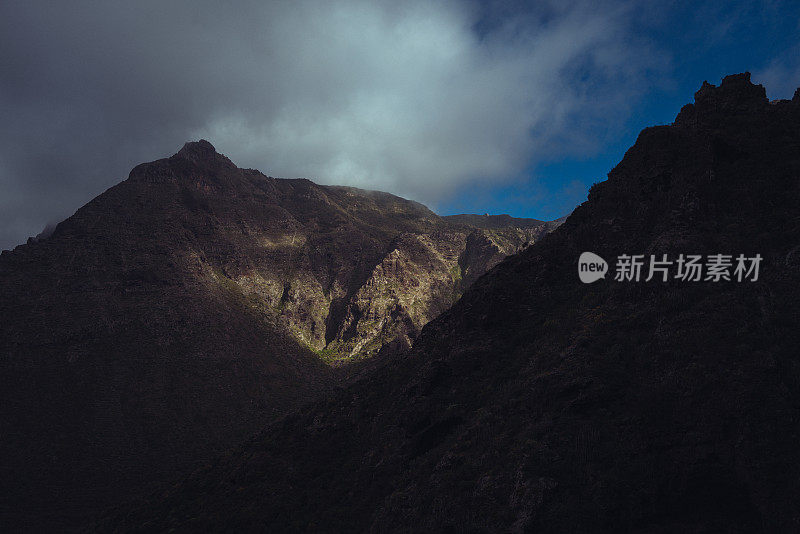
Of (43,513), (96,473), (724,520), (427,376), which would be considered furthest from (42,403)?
(724,520)

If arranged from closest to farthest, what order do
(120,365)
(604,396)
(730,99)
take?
(604,396) < (730,99) < (120,365)

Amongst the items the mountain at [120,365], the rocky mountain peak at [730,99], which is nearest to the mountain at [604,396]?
the rocky mountain peak at [730,99]

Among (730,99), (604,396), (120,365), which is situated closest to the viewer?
(604,396)

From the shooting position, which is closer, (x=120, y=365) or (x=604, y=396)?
(x=604, y=396)

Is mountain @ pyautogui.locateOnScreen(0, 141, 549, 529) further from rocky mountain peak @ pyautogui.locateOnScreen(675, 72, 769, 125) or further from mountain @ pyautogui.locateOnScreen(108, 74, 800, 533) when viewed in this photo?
rocky mountain peak @ pyautogui.locateOnScreen(675, 72, 769, 125)

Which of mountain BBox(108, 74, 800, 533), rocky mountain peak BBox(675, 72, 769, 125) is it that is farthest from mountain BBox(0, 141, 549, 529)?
rocky mountain peak BBox(675, 72, 769, 125)

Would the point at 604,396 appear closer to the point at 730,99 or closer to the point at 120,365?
the point at 730,99

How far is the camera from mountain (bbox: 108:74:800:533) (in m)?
25.4

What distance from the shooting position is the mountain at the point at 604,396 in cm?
2539

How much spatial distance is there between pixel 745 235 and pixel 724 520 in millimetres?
27723

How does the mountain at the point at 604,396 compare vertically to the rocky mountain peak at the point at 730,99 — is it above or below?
below

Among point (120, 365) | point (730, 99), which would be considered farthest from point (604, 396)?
point (120, 365)

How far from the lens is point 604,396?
33.0m

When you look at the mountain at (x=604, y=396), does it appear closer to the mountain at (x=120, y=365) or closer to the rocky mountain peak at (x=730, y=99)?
the rocky mountain peak at (x=730, y=99)
